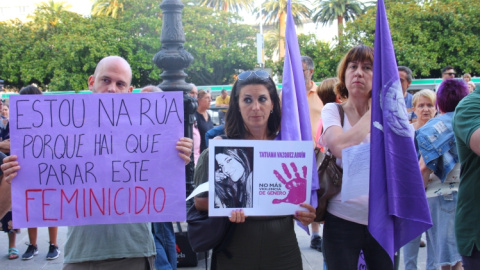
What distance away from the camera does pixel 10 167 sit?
229 cm

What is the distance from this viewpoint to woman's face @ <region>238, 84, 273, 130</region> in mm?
2484

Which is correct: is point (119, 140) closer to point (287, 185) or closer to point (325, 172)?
point (287, 185)

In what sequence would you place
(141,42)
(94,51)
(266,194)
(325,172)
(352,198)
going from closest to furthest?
(266,194) → (352,198) → (325,172) → (94,51) → (141,42)

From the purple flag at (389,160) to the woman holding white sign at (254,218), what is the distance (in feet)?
1.22

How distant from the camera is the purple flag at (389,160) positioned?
94.3 inches

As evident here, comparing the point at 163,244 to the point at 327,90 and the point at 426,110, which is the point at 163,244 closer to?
the point at 327,90

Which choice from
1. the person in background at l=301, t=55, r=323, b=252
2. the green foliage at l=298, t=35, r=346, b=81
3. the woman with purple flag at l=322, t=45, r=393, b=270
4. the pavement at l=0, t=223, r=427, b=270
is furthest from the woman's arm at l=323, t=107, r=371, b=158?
the green foliage at l=298, t=35, r=346, b=81

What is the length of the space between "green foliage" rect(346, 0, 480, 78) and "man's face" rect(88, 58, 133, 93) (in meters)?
29.6

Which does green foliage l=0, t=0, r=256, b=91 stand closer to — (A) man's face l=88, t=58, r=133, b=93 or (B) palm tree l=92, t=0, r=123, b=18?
(B) palm tree l=92, t=0, r=123, b=18

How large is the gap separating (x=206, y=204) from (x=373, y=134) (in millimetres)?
942

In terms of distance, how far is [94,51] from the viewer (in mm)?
32469

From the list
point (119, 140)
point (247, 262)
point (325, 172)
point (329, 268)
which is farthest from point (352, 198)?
point (119, 140)

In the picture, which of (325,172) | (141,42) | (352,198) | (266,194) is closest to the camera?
(266,194)

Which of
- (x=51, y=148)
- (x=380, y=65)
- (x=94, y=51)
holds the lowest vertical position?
(x=51, y=148)
